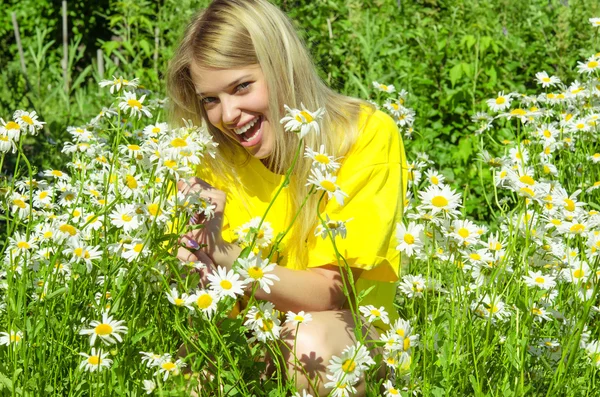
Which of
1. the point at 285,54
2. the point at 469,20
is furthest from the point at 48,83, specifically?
the point at 285,54

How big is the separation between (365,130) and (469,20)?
2.80 meters

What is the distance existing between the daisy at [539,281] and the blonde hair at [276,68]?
62cm

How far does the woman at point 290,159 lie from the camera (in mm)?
2205

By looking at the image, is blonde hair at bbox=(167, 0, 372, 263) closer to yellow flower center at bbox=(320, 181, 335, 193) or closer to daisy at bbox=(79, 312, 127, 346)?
yellow flower center at bbox=(320, 181, 335, 193)

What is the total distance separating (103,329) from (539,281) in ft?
3.44

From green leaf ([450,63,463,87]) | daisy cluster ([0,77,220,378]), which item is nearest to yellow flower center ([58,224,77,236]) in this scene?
daisy cluster ([0,77,220,378])

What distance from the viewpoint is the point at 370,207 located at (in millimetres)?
2316

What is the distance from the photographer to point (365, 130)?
2494 millimetres

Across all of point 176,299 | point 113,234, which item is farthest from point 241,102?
point 176,299

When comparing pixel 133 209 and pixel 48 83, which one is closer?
pixel 133 209

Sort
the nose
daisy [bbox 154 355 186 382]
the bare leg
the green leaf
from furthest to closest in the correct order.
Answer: the green leaf → the nose → the bare leg → daisy [bbox 154 355 186 382]

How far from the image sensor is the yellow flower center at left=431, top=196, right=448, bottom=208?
181 centimetres

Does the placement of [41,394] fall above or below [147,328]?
below

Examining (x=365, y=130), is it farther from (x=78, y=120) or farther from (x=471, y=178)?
(x=78, y=120)
